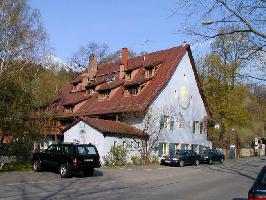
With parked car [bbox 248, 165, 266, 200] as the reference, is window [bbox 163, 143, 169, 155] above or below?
above

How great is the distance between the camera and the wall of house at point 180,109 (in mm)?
42656

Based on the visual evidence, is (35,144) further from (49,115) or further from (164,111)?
(164,111)

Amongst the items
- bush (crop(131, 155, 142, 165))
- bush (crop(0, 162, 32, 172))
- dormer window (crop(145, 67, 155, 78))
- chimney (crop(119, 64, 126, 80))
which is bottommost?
bush (crop(0, 162, 32, 172))

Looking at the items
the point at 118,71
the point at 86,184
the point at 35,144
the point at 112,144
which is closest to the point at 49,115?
the point at 35,144

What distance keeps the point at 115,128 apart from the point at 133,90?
807cm

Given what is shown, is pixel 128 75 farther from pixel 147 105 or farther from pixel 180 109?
pixel 147 105

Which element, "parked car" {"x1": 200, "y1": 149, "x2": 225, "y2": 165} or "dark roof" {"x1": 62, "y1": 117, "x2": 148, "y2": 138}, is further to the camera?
"parked car" {"x1": 200, "y1": 149, "x2": 225, "y2": 165}

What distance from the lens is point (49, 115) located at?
32875 millimetres

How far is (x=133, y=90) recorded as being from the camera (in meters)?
45.2

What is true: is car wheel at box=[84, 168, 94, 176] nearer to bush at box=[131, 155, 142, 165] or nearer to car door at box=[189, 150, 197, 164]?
bush at box=[131, 155, 142, 165]

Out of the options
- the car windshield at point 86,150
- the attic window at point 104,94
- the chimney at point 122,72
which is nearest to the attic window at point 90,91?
the attic window at point 104,94

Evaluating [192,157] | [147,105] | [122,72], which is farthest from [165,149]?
[122,72]

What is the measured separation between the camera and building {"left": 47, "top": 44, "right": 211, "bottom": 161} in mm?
40656

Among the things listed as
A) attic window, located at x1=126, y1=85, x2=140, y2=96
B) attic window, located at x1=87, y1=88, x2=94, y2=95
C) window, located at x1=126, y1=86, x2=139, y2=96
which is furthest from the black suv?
attic window, located at x1=87, y1=88, x2=94, y2=95
